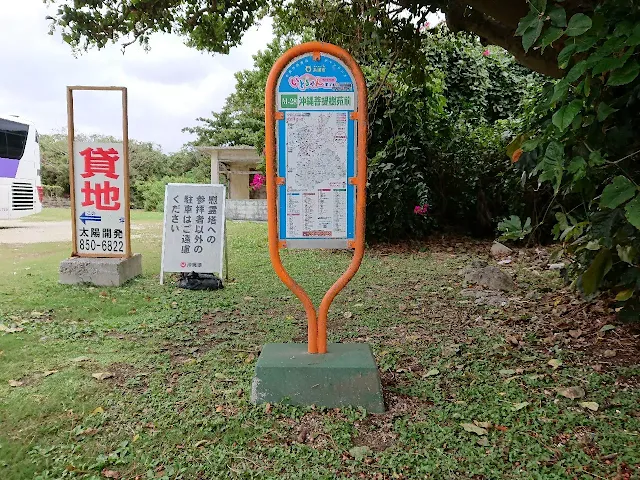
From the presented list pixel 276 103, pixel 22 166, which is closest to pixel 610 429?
pixel 276 103

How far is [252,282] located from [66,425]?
3.74 metres

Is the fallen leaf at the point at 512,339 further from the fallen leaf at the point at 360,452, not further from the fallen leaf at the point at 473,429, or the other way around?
the fallen leaf at the point at 360,452

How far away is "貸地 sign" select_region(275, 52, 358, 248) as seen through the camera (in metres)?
2.83

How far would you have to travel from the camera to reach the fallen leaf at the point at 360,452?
2340mm

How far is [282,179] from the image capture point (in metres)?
2.90

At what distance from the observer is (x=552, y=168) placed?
6.72 feet

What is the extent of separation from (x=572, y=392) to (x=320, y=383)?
146cm

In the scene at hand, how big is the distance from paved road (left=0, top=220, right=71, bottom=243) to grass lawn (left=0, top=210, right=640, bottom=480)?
6.78m

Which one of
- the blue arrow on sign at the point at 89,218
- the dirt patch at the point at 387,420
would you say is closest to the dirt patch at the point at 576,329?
the dirt patch at the point at 387,420

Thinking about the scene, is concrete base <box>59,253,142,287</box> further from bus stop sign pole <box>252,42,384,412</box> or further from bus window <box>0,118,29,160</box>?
bus window <box>0,118,29,160</box>

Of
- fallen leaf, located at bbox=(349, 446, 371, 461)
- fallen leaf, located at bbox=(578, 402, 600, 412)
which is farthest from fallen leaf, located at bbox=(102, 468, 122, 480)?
fallen leaf, located at bbox=(578, 402, 600, 412)

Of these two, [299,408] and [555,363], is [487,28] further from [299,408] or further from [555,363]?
[299,408]

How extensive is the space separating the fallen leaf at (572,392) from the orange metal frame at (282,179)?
141 cm

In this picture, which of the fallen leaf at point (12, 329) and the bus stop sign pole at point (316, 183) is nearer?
the bus stop sign pole at point (316, 183)
